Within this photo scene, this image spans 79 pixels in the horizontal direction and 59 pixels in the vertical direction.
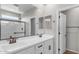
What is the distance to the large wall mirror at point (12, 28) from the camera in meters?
1.14

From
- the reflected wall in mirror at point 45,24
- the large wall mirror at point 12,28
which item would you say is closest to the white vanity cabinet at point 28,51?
the large wall mirror at point 12,28

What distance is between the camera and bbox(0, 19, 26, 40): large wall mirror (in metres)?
1.14

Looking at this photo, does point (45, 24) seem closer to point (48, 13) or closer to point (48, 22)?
point (48, 22)

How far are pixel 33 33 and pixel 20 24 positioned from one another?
36cm

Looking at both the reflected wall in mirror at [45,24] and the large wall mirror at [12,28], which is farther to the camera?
the reflected wall in mirror at [45,24]

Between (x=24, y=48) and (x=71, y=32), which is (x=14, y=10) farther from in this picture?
(x=71, y=32)

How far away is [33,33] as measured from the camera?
157 centimetres

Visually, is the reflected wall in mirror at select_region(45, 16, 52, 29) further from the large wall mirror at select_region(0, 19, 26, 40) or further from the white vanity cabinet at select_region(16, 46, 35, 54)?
the white vanity cabinet at select_region(16, 46, 35, 54)

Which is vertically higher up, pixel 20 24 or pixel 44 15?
pixel 44 15

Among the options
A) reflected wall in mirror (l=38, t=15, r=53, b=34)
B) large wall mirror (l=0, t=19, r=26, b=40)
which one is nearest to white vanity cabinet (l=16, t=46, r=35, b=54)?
Answer: large wall mirror (l=0, t=19, r=26, b=40)

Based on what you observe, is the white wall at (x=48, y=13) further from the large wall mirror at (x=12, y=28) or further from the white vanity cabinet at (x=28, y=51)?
the white vanity cabinet at (x=28, y=51)

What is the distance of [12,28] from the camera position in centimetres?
122
